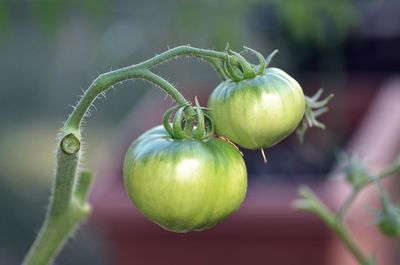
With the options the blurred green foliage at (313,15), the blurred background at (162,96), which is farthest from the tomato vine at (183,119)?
the blurred green foliage at (313,15)

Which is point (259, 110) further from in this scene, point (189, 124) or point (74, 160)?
point (74, 160)

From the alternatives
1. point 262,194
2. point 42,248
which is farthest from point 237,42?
point 42,248

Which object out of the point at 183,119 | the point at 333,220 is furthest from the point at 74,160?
the point at 333,220

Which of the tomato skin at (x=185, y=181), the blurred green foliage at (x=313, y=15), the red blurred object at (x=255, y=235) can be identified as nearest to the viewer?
the tomato skin at (x=185, y=181)

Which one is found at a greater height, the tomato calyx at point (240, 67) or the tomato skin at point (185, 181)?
the tomato calyx at point (240, 67)

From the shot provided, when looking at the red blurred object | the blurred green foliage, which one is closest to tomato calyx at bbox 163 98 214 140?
the red blurred object

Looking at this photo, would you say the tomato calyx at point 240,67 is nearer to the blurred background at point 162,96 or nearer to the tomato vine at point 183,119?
the tomato vine at point 183,119

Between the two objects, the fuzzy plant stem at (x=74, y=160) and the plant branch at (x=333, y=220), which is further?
the plant branch at (x=333, y=220)
